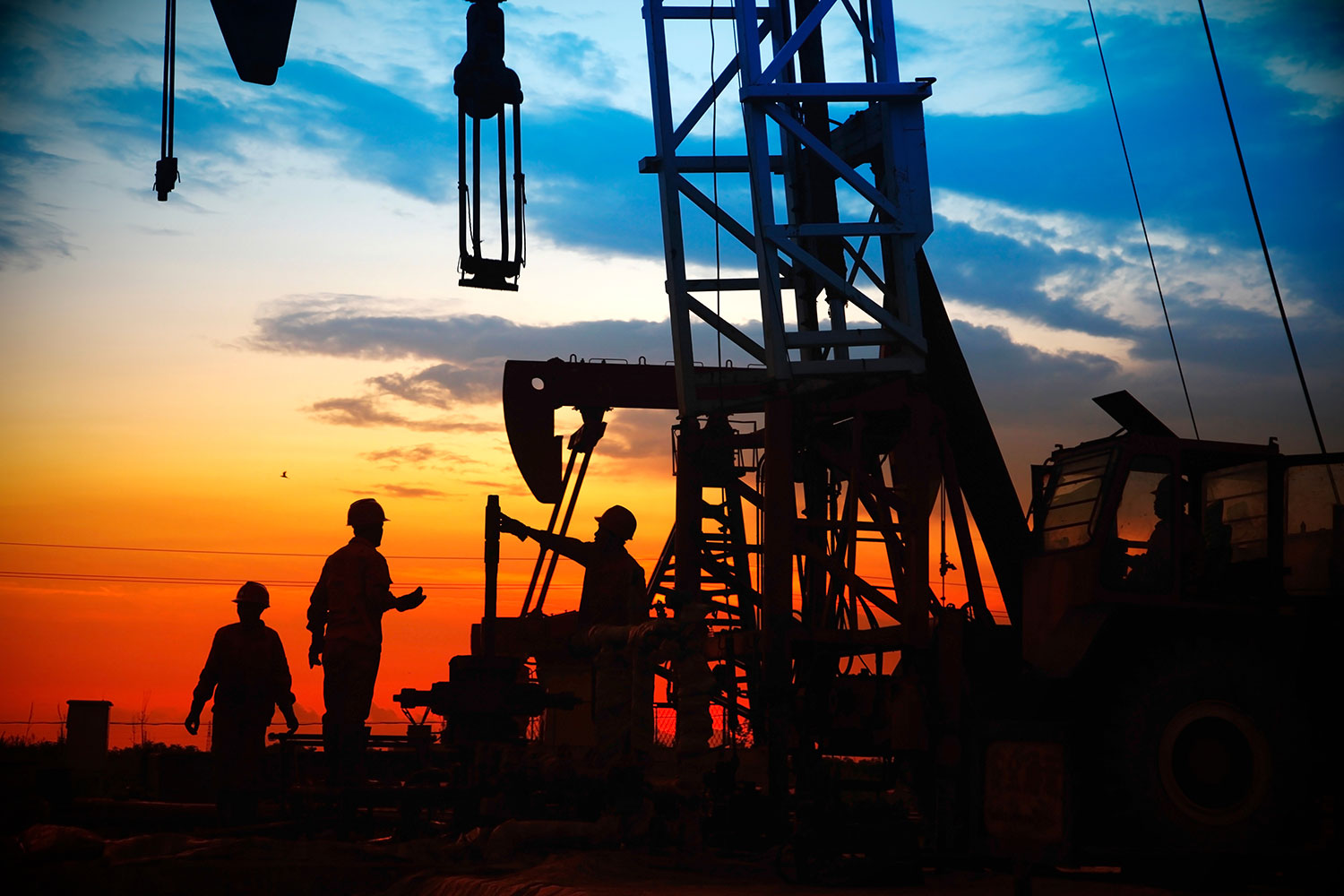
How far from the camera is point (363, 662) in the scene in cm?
1037

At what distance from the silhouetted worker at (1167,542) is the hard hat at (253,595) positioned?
22.7 feet

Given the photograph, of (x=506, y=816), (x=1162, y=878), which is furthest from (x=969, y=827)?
(x=506, y=816)

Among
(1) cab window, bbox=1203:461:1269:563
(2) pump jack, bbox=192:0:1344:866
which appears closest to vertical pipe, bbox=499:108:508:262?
(2) pump jack, bbox=192:0:1344:866

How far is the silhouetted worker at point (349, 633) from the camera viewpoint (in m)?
10.3

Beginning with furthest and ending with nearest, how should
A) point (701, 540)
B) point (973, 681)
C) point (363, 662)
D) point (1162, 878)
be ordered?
point (701, 540)
point (973, 681)
point (363, 662)
point (1162, 878)

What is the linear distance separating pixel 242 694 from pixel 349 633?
58.2 inches

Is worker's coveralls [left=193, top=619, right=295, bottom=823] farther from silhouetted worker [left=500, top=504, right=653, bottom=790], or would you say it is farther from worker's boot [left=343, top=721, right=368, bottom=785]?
silhouetted worker [left=500, top=504, right=653, bottom=790]

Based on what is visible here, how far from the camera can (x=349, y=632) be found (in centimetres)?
1027

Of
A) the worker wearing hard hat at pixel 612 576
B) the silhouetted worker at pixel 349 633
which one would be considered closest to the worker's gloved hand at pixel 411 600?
the silhouetted worker at pixel 349 633

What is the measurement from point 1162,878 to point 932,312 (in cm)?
862

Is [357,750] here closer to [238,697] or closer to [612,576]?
[238,697]

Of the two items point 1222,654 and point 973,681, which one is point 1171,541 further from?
point 973,681

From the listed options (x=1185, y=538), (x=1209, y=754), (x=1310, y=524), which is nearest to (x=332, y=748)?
(x=1209, y=754)

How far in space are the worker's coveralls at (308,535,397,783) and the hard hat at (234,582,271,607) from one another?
1137 millimetres
